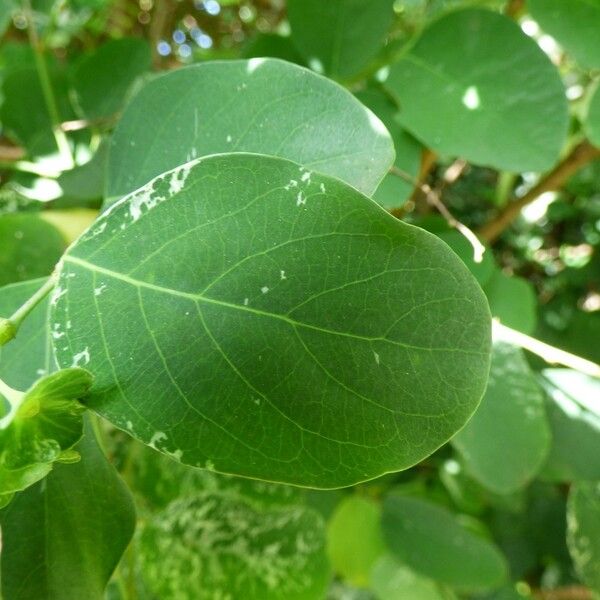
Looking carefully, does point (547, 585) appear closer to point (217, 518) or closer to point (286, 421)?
point (217, 518)

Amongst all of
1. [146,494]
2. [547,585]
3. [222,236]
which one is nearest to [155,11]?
[146,494]

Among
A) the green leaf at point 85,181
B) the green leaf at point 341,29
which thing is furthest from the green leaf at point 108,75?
the green leaf at point 341,29

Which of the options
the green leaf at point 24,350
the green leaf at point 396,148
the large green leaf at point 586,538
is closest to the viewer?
the green leaf at point 24,350

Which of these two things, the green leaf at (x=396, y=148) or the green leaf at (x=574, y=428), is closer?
the green leaf at (x=396, y=148)

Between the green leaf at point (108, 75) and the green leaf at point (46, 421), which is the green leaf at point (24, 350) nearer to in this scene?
the green leaf at point (46, 421)

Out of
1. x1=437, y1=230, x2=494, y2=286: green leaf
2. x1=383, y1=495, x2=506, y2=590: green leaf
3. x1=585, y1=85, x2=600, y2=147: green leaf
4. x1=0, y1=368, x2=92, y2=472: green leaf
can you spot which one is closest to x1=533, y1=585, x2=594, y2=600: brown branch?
x1=383, y1=495, x2=506, y2=590: green leaf

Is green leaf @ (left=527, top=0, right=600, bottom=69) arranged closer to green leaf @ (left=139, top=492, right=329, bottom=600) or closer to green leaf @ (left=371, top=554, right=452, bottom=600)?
green leaf @ (left=139, top=492, right=329, bottom=600)
